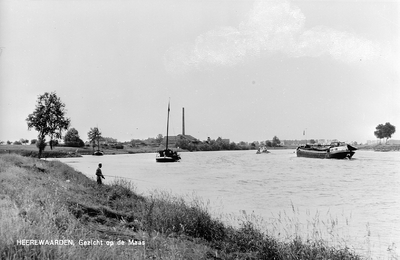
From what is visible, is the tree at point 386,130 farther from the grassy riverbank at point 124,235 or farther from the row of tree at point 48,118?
the grassy riverbank at point 124,235

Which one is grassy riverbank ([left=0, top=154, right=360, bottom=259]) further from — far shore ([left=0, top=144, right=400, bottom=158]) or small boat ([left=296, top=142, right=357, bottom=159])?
small boat ([left=296, top=142, right=357, bottom=159])

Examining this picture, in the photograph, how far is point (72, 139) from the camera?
95.3 m

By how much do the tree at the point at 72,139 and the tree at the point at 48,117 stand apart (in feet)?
123

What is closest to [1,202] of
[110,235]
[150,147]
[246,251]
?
[110,235]

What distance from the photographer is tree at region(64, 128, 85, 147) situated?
89.6m

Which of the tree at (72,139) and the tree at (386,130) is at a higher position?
the tree at (386,130)

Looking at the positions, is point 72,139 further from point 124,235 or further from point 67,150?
point 124,235

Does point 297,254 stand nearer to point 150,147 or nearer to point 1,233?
point 1,233

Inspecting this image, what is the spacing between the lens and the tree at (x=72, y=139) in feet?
294

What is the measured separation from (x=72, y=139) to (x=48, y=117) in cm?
4753

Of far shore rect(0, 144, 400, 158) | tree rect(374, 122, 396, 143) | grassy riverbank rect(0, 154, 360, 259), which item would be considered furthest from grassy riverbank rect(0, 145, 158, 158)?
tree rect(374, 122, 396, 143)

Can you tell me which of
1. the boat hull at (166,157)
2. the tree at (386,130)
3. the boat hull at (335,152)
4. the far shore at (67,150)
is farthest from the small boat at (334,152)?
the tree at (386,130)

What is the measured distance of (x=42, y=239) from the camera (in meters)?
5.98

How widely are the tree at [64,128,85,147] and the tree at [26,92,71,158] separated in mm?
37401
